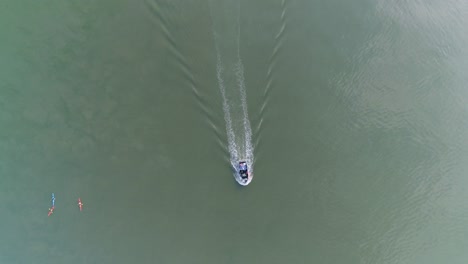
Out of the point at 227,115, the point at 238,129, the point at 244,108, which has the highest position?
the point at 244,108

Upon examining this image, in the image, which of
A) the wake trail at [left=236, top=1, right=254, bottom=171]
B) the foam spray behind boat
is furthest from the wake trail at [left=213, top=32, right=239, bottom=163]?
the wake trail at [left=236, top=1, right=254, bottom=171]

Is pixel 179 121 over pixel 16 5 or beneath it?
beneath

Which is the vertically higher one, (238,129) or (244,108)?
(244,108)

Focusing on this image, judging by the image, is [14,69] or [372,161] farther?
[372,161]

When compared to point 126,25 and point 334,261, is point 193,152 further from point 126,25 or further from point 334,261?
point 334,261

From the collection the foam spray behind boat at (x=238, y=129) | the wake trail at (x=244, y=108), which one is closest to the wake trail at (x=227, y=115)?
the foam spray behind boat at (x=238, y=129)

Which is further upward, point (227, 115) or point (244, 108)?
point (244, 108)

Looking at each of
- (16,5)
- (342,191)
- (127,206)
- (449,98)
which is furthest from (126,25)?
(449,98)

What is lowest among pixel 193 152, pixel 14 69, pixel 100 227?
pixel 100 227

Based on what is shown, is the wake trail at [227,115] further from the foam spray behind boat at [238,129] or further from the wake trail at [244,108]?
the wake trail at [244,108]

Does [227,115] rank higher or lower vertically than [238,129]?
higher

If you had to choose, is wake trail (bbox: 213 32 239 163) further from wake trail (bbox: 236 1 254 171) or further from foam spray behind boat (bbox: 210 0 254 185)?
wake trail (bbox: 236 1 254 171)
